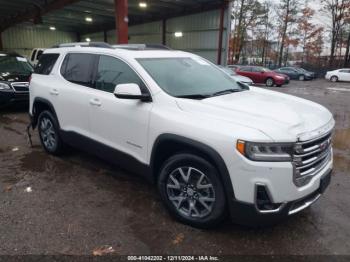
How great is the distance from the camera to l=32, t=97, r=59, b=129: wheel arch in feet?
16.1

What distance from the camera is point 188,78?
3781 mm

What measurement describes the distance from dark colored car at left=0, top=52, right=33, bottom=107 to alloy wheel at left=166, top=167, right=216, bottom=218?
6.89m

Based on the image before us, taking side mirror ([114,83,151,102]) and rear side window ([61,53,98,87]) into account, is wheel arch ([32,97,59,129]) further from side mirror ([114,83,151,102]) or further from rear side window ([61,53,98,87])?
side mirror ([114,83,151,102])

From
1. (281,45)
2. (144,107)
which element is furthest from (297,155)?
(281,45)

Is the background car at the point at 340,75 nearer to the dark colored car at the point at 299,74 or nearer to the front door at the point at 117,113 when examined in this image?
the dark colored car at the point at 299,74

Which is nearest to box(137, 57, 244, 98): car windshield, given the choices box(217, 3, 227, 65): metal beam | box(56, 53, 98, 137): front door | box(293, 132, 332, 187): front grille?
box(56, 53, 98, 137): front door

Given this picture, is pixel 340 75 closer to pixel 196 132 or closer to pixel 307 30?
pixel 307 30

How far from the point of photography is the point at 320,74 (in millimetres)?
34438

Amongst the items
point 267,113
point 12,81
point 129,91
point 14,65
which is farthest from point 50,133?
point 14,65

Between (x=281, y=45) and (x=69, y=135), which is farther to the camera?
(x=281, y=45)

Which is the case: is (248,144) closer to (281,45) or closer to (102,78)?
(102,78)

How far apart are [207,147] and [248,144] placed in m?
0.38

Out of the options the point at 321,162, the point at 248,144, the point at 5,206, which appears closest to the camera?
the point at 248,144

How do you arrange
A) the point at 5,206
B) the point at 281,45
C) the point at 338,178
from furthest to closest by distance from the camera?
the point at 281,45 → the point at 338,178 → the point at 5,206
